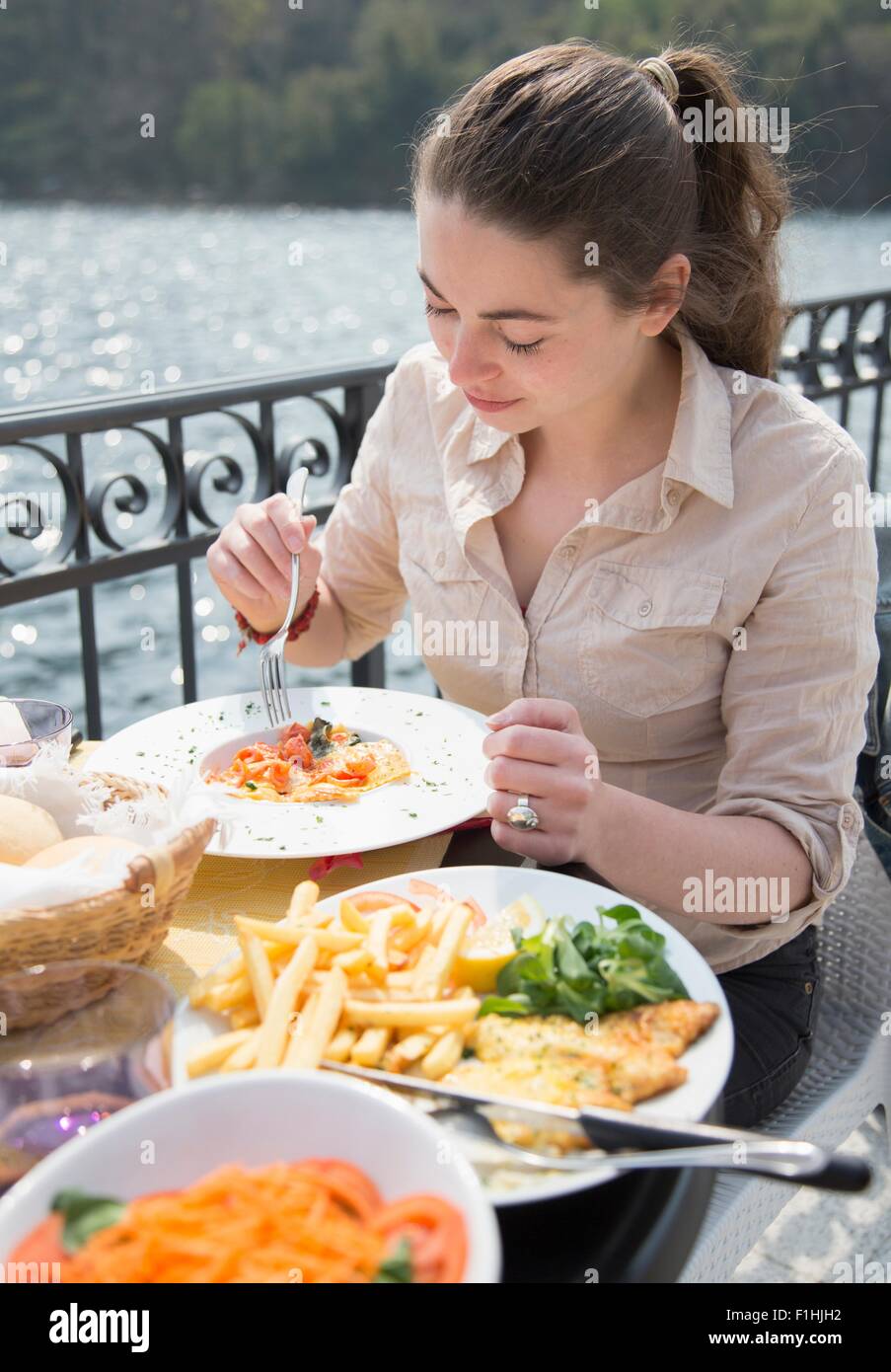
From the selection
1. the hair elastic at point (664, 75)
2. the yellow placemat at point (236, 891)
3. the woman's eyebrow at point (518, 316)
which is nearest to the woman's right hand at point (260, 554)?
the woman's eyebrow at point (518, 316)

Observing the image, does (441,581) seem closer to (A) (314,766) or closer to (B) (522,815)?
(A) (314,766)

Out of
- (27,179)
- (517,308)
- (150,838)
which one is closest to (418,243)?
(517,308)

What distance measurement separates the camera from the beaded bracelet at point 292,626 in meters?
1.96

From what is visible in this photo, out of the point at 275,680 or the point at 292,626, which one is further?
the point at 292,626

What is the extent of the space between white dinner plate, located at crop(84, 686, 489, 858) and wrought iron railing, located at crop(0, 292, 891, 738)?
975mm

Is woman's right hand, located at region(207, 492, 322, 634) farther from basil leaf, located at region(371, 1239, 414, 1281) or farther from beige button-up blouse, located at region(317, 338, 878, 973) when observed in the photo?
basil leaf, located at region(371, 1239, 414, 1281)

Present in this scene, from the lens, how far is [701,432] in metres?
1.69

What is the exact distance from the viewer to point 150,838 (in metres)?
1.10

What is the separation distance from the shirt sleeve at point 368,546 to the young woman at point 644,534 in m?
0.21

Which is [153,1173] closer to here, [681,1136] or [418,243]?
[681,1136]

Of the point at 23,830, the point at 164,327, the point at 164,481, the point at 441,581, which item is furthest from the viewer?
the point at 164,327

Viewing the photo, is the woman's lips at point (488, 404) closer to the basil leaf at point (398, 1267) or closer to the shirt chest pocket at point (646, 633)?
the shirt chest pocket at point (646, 633)

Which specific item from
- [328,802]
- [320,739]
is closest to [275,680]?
[320,739]

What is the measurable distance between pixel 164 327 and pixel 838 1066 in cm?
1101
